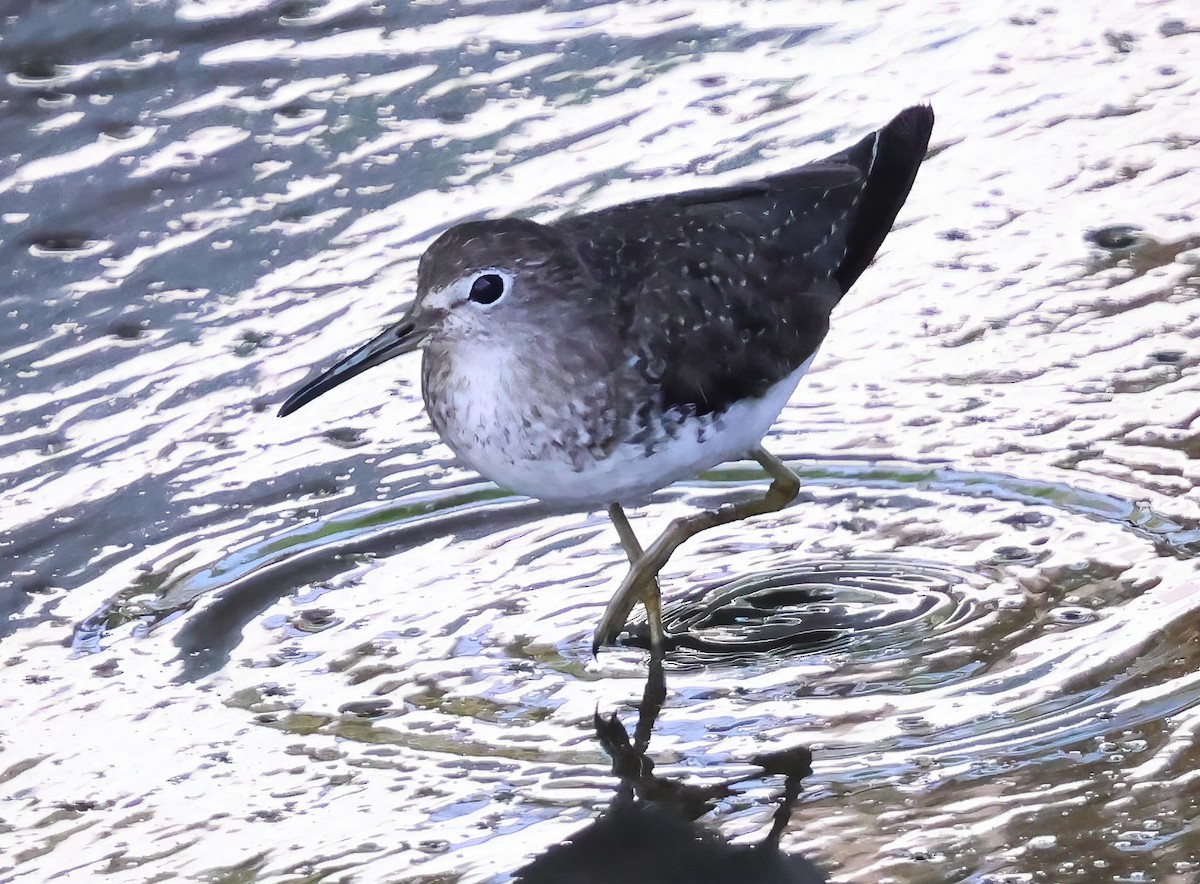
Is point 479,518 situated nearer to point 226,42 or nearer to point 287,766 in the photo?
point 287,766

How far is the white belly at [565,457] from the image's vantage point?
3930 mm

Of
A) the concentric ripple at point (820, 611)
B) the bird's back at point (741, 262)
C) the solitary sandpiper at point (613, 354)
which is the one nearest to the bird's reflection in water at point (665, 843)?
the concentric ripple at point (820, 611)

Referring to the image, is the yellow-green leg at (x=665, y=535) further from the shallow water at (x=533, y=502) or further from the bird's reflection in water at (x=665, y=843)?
the bird's reflection in water at (x=665, y=843)

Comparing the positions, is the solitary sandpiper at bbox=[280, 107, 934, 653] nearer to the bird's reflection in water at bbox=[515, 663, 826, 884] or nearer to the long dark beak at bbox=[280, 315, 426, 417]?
the long dark beak at bbox=[280, 315, 426, 417]

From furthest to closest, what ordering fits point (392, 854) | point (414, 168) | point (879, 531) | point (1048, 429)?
point (414, 168) < point (1048, 429) < point (879, 531) < point (392, 854)

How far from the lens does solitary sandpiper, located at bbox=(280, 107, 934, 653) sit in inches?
156

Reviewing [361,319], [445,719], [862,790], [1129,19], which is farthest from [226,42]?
[862,790]

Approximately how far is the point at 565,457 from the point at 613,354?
0.28 metres

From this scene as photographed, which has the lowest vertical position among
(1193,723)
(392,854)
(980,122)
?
(1193,723)

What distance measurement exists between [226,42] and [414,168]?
1.26 meters

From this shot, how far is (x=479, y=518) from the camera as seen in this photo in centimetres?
457

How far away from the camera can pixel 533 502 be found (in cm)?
466

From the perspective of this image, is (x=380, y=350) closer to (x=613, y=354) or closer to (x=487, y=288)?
(x=487, y=288)

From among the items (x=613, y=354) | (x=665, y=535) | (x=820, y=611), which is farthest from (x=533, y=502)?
(x=820, y=611)
